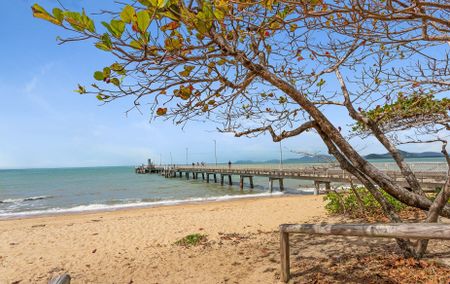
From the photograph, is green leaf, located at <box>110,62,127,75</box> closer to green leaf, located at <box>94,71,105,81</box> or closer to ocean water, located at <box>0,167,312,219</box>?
green leaf, located at <box>94,71,105,81</box>

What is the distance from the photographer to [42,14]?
1.99 meters

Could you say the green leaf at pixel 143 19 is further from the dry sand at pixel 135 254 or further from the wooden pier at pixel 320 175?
the dry sand at pixel 135 254

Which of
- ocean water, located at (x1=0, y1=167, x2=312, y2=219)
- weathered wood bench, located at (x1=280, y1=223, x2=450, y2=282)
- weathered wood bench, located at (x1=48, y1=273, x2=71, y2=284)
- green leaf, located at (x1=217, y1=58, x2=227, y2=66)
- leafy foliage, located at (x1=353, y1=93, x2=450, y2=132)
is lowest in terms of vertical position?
ocean water, located at (x1=0, y1=167, x2=312, y2=219)

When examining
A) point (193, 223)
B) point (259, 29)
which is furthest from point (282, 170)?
point (259, 29)

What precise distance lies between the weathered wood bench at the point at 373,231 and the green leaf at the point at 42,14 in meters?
3.17

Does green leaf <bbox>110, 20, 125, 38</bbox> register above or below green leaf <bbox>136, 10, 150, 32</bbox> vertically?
below

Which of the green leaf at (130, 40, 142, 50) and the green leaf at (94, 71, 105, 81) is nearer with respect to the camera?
the green leaf at (130, 40, 142, 50)

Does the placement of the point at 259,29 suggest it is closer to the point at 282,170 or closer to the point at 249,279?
the point at 249,279

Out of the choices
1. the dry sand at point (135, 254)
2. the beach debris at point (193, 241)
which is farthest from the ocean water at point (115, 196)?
the beach debris at point (193, 241)

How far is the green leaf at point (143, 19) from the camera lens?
192 cm

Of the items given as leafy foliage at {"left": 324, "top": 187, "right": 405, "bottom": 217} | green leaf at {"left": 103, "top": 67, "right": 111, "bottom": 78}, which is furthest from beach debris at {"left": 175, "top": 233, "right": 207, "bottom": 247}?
green leaf at {"left": 103, "top": 67, "right": 111, "bottom": 78}

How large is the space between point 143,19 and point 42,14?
610 mm

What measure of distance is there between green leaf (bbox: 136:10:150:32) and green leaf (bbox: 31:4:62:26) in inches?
19.7

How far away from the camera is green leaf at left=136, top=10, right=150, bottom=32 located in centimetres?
192
